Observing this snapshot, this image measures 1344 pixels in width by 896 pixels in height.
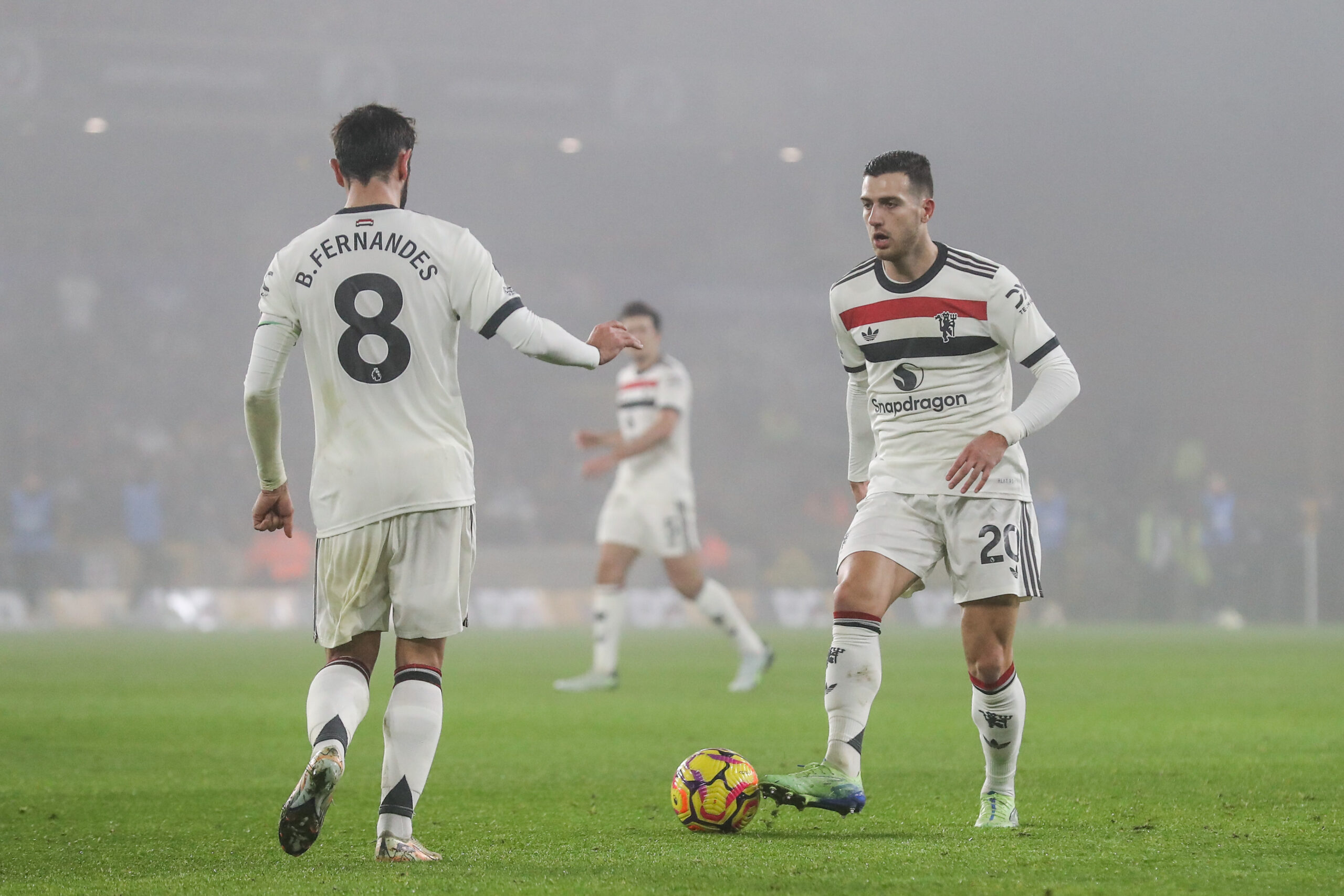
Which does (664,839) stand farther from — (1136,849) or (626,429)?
(626,429)

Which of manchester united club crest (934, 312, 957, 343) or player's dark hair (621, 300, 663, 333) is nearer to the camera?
manchester united club crest (934, 312, 957, 343)

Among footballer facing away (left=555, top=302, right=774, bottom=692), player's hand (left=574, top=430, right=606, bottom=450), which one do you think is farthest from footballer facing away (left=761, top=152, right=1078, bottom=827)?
footballer facing away (left=555, top=302, right=774, bottom=692)

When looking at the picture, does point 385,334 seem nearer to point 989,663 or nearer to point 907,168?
point 907,168

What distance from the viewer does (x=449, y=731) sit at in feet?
25.1

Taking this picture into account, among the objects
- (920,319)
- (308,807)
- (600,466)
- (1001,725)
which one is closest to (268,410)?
(308,807)

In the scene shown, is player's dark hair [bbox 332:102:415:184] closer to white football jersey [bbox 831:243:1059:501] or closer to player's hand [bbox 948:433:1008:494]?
white football jersey [bbox 831:243:1059:501]

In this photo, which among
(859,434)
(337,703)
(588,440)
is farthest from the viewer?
(588,440)

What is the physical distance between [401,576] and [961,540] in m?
1.63

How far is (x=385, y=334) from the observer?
148 inches

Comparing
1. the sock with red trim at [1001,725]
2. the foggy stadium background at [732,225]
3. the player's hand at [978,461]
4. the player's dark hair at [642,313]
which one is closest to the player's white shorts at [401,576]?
the player's hand at [978,461]

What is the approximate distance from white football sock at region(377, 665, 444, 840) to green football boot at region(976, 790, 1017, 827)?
161cm

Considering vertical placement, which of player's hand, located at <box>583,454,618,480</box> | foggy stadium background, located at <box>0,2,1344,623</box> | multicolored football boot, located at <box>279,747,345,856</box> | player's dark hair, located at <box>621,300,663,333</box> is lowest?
multicolored football boot, located at <box>279,747,345,856</box>

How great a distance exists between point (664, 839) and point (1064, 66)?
25492 mm

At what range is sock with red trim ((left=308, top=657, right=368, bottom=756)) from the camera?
3574 mm
